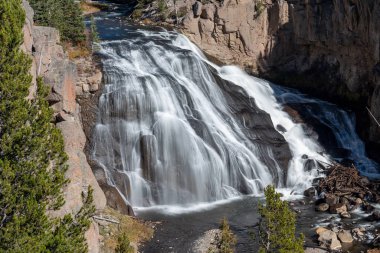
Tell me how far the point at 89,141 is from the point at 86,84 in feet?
13.4

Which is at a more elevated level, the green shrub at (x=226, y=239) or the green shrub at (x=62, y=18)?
Result: the green shrub at (x=62, y=18)

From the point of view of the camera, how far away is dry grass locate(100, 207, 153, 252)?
22.0 meters

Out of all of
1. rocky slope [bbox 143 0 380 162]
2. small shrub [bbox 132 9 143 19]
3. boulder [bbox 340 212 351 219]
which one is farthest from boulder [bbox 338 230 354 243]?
small shrub [bbox 132 9 143 19]

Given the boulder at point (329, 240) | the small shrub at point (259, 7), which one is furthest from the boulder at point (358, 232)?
the small shrub at point (259, 7)

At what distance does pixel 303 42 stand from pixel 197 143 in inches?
671

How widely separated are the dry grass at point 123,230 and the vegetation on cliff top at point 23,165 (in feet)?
24.3

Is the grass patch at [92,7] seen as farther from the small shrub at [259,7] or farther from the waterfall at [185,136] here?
the small shrub at [259,7]

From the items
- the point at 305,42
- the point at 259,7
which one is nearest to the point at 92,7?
the point at 259,7

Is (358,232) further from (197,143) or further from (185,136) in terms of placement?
(185,136)

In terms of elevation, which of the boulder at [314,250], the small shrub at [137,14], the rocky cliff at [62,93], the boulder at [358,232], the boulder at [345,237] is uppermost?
the small shrub at [137,14]

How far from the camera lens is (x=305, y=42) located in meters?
40.9

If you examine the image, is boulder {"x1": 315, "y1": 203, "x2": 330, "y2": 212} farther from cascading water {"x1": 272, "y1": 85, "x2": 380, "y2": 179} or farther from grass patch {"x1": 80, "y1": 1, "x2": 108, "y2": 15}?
grass patch {"x1": 80, "y1": 1, "x2": 108, "y2": 15}

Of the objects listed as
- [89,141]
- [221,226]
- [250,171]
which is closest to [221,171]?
[250,171]

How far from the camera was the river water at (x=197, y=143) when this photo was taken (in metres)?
26.8
